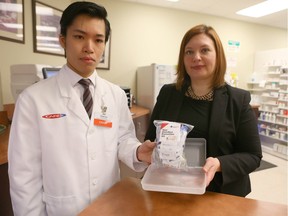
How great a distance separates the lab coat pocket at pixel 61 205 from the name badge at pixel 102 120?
0.33 meters

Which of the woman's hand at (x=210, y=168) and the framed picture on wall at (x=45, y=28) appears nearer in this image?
the woman's hand at (x=210, y=168)

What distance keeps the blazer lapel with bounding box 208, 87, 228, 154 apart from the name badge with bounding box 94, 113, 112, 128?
0.51 meters

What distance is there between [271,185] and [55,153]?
3116mm

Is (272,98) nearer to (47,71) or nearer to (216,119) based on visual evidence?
(216,119)

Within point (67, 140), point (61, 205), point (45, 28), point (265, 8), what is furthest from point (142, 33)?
point (61, 205)

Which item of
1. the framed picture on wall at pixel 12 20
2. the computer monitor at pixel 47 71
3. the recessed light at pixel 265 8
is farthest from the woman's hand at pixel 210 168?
the recessed light at pixel 265 8

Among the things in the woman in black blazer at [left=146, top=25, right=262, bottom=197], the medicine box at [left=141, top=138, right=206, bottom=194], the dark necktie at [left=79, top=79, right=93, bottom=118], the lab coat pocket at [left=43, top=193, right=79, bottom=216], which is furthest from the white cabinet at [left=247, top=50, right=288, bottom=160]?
the lab coat pocket at [left=43, top=193, right=79, bottom=216]

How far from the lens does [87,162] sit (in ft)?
3.03

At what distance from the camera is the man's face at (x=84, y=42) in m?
0.92

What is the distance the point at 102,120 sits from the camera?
100 centimetres

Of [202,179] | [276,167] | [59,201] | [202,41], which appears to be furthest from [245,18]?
[59,201]

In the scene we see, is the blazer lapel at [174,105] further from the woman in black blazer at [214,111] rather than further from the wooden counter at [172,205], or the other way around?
the wooden counter at [172,205]

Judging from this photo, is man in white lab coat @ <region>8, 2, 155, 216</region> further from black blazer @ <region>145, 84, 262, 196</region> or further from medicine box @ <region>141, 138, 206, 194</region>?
black blazer @ <region>145, 84, 262, 196</region>

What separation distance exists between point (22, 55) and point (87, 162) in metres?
2.05
